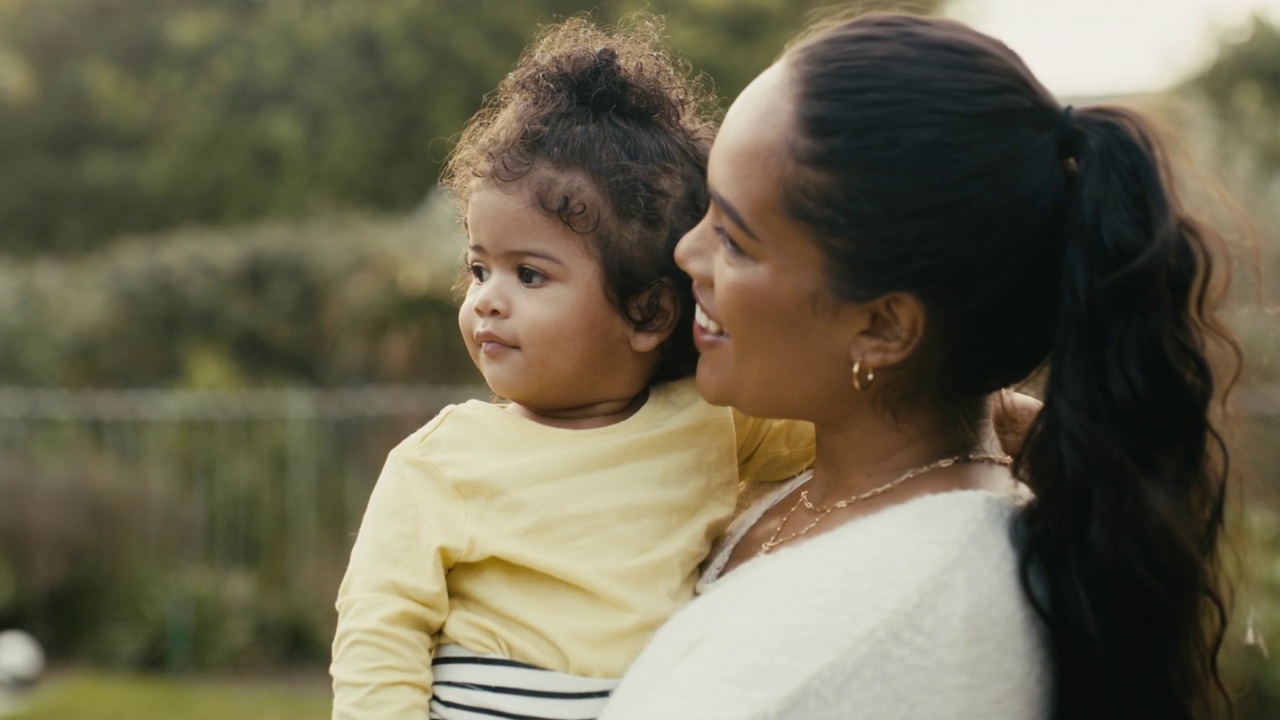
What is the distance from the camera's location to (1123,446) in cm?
183

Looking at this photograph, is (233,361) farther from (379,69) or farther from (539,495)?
(379,69)

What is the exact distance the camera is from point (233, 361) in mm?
11031

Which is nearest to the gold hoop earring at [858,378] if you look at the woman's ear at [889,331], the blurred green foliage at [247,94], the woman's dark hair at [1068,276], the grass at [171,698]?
the woman's ear at [889,331]

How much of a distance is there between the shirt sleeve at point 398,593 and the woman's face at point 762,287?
1.39 feet

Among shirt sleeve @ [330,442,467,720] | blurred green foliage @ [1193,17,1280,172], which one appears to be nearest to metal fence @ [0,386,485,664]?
shirt sleeve @ [330,442,467,720]

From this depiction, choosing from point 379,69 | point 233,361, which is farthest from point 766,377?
point 379,69

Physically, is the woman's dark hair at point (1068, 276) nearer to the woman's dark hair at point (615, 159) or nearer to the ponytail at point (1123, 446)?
the ponytail at point (1123, 446)

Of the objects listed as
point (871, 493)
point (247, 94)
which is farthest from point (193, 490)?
point (247, 94)

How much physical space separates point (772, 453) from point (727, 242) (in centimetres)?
60

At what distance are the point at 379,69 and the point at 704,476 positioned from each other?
2101 centimetres

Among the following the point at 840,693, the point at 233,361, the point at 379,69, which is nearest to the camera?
the point at 840,693

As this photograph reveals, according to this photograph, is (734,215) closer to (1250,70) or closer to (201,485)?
(201,485)

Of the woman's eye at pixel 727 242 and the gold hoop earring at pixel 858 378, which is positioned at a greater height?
the woman's eye at pixel 727 242

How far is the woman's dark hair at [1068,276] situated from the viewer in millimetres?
1817
